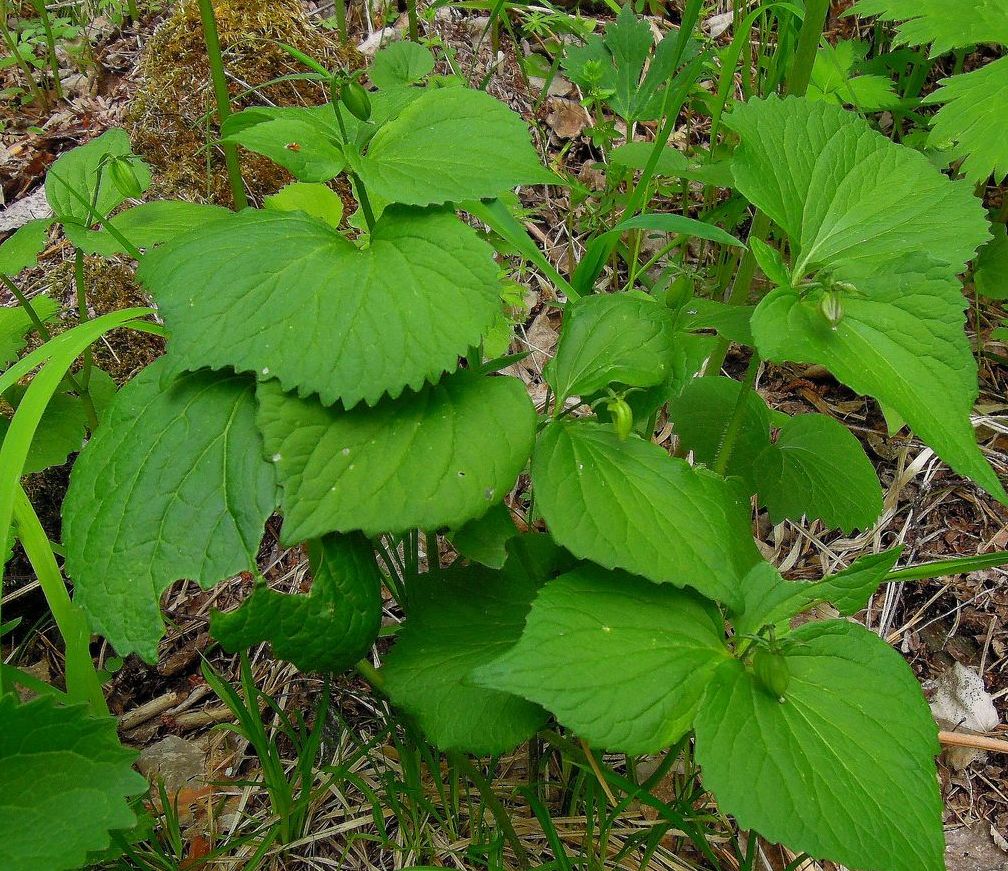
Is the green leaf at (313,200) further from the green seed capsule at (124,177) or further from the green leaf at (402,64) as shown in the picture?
the green leaf at (402,64)

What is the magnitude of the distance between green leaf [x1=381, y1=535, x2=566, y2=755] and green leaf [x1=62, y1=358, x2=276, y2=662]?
323 millimetres

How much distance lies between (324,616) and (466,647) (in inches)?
9.6

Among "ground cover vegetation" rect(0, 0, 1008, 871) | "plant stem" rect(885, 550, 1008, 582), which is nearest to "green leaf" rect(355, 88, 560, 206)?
"ground cover vegetation" rect(0, 0, 1008, 871)

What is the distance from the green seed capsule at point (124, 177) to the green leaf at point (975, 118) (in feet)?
5.96

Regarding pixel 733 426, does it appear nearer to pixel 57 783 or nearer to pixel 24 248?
pixel 57 783

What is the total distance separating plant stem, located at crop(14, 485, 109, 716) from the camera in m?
1.22

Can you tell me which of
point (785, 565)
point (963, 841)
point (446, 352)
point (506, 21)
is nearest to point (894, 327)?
point (446, 352)

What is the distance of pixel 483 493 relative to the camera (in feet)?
3.37

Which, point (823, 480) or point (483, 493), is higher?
point (483, 493)

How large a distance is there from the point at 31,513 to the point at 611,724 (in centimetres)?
97

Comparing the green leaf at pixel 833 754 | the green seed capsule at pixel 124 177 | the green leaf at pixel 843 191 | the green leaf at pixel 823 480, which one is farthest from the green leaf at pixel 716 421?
the green seed capsule at pixel 124 177

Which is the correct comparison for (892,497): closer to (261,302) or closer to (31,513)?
(261,302)

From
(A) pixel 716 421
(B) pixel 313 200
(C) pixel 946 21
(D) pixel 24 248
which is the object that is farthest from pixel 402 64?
(C) pixel 946 21

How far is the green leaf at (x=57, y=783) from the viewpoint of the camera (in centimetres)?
97
